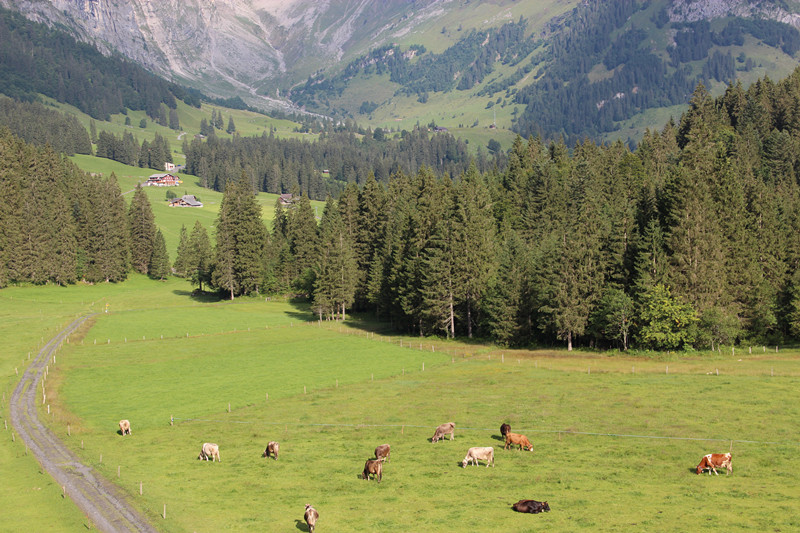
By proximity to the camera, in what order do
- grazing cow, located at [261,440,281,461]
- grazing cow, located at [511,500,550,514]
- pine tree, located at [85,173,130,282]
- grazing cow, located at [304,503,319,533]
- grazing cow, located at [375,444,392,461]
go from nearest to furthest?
grazing cow, located at [304,503,319,533] → grazing cow, located at [511,500,550,514] → grazing cow, located at [375,444,392,461] → grazing cow, located at [261,440,281,461] → pine tree, located at [85,173,130,282]

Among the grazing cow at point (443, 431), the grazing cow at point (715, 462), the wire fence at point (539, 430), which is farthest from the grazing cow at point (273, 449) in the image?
the grazing cow at point (715, 462)

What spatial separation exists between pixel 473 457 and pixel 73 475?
23.1 m

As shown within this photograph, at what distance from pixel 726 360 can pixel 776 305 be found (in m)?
17.9

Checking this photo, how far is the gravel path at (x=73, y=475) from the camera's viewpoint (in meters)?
33.5

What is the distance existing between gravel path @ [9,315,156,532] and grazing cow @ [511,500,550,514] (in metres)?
17.0

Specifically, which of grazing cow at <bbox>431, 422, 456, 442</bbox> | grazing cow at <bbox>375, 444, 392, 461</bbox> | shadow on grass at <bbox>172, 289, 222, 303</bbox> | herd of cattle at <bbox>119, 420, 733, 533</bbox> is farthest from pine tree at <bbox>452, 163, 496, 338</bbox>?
shadow on grass at <bbox>172, 289, 222, 303</bbox>

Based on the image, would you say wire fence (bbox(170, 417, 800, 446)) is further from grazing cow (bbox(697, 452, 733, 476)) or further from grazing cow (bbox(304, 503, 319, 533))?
grazing cow (bbox(304, 503, 319, 533))

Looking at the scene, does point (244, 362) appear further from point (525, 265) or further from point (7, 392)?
point (525, 265)

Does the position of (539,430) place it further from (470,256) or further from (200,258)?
(200,258)

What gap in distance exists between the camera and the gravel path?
110 feet

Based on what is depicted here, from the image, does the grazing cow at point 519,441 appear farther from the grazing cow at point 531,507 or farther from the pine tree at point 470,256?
the pine tree at point 470,256

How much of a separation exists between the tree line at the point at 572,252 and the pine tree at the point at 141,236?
32378mm

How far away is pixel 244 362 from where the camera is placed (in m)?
77.0

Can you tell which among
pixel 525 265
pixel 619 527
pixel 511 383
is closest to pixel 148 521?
pixel 619 527
